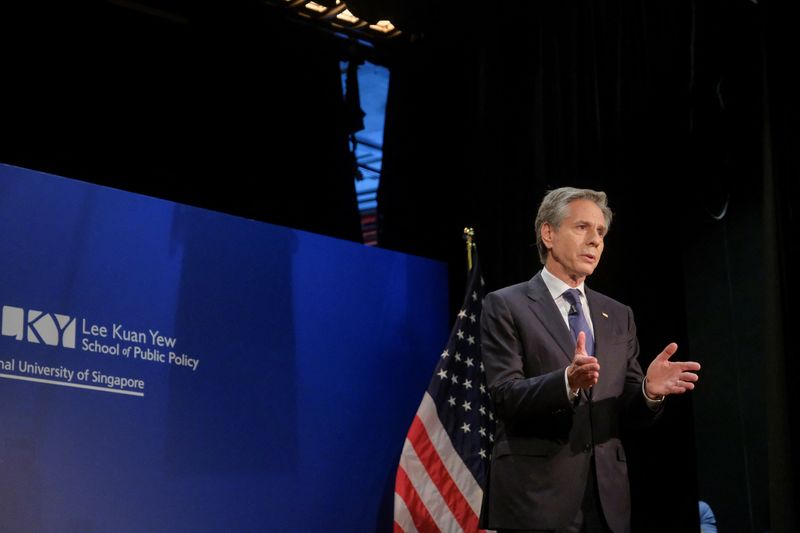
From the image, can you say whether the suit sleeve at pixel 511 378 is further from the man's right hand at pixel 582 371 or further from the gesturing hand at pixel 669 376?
the gesturing hand at pixel 669 376

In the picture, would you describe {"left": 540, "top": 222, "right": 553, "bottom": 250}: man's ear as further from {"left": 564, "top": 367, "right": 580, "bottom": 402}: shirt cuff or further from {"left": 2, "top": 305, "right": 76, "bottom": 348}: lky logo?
{"left": 2, "top": 305, "right": 76, "bottom": 348}: lky logo

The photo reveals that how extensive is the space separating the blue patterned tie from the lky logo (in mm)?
1758

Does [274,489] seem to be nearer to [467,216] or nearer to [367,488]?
[367,488]

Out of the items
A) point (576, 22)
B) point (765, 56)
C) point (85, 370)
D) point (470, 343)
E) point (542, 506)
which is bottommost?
point (542, 506)

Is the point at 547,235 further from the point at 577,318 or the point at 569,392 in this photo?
the point at 569,392

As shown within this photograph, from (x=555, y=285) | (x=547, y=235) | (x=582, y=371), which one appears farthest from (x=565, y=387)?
(x=547, y=235)

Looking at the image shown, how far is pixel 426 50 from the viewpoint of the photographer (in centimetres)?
580

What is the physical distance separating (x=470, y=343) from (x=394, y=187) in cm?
131

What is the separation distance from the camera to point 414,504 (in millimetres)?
4516

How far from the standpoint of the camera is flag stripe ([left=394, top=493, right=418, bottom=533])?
4449mm

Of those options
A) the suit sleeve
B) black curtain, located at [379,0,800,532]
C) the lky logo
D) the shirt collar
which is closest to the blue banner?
the lky logo

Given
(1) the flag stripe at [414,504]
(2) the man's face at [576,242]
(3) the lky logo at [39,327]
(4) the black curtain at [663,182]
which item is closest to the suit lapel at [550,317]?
(2) the man's face at [576,242]

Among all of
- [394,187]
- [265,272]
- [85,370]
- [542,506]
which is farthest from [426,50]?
[542,506]

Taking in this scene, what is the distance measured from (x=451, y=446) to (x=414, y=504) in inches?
12.4
